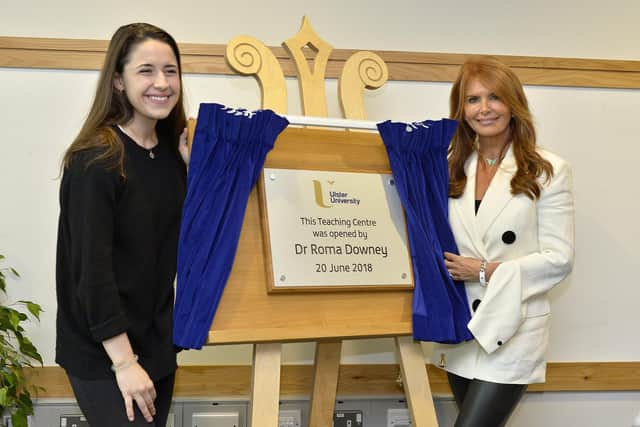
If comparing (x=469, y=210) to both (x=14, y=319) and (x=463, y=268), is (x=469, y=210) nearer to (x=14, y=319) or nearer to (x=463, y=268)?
(x=463, y=268)

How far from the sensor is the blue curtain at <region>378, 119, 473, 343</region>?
5.84ft

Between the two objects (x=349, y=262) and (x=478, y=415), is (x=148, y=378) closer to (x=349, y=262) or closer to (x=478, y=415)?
(x=349, y=262)

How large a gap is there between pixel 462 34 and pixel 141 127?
159 cm

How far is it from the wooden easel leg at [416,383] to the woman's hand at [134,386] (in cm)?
75

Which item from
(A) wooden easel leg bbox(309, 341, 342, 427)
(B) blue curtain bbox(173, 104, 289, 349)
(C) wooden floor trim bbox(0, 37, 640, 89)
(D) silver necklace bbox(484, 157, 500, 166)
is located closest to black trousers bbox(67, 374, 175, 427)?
(B) blue curtain bbox(173, 104, 289, 349)

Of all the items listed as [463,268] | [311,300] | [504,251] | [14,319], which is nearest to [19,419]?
[14,319]

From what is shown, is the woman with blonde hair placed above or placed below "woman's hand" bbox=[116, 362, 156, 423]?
above

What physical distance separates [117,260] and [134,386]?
0.28m

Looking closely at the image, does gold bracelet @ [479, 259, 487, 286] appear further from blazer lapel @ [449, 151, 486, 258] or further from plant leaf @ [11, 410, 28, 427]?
plant leaf @ [11, 410, 28, 427]

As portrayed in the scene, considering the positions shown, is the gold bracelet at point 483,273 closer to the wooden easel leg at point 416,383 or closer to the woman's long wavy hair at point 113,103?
the wooden easel leg at point 416,383

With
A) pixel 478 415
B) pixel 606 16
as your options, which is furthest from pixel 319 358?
pixel 606 16

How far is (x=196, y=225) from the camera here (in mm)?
1584

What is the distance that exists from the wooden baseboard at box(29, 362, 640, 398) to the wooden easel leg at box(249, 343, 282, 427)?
80 cm

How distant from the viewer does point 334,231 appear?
1790 millimetres
